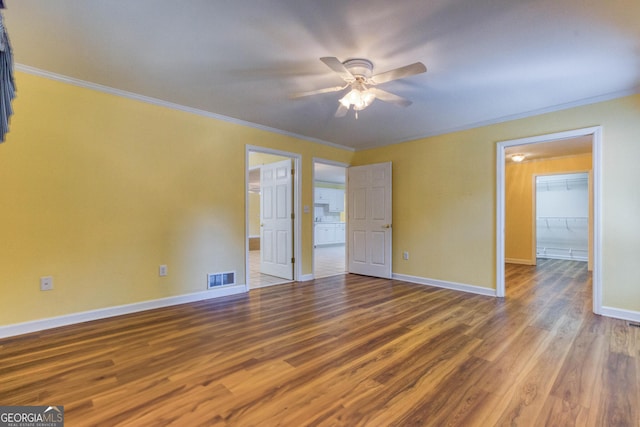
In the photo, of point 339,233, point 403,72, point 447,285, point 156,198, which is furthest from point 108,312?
point 339,233

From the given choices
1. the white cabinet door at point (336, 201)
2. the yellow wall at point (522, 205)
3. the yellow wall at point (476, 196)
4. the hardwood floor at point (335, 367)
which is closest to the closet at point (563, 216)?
the yellow wall at point (522, 205)

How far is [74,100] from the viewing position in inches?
115

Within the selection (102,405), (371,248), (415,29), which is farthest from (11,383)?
(371,248)

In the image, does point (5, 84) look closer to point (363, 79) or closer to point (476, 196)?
point (363, 79)

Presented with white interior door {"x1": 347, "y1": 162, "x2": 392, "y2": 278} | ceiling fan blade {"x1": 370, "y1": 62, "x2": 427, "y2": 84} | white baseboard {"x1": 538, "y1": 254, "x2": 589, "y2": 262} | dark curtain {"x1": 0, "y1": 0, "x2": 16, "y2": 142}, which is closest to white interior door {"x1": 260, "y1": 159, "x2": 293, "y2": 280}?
white interior door {"x1": 347, "y1": 162, "x2": 392, "y2": 278}

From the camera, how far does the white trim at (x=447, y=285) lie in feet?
13.4

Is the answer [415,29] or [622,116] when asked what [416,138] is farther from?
[415,29]

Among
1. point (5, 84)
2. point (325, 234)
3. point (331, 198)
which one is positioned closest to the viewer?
point (5, 84)

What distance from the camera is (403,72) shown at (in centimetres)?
227

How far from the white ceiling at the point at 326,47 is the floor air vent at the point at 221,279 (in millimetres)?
2188

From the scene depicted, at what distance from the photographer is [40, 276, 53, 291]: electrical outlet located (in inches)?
108

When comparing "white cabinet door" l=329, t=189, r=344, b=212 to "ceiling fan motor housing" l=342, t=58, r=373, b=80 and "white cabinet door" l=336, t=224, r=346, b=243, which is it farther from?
"ceiling fan motor housing" l=342, t=58, r=373, b=80

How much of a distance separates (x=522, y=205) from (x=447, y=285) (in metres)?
3.84

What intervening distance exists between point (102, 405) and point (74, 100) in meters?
2.83
